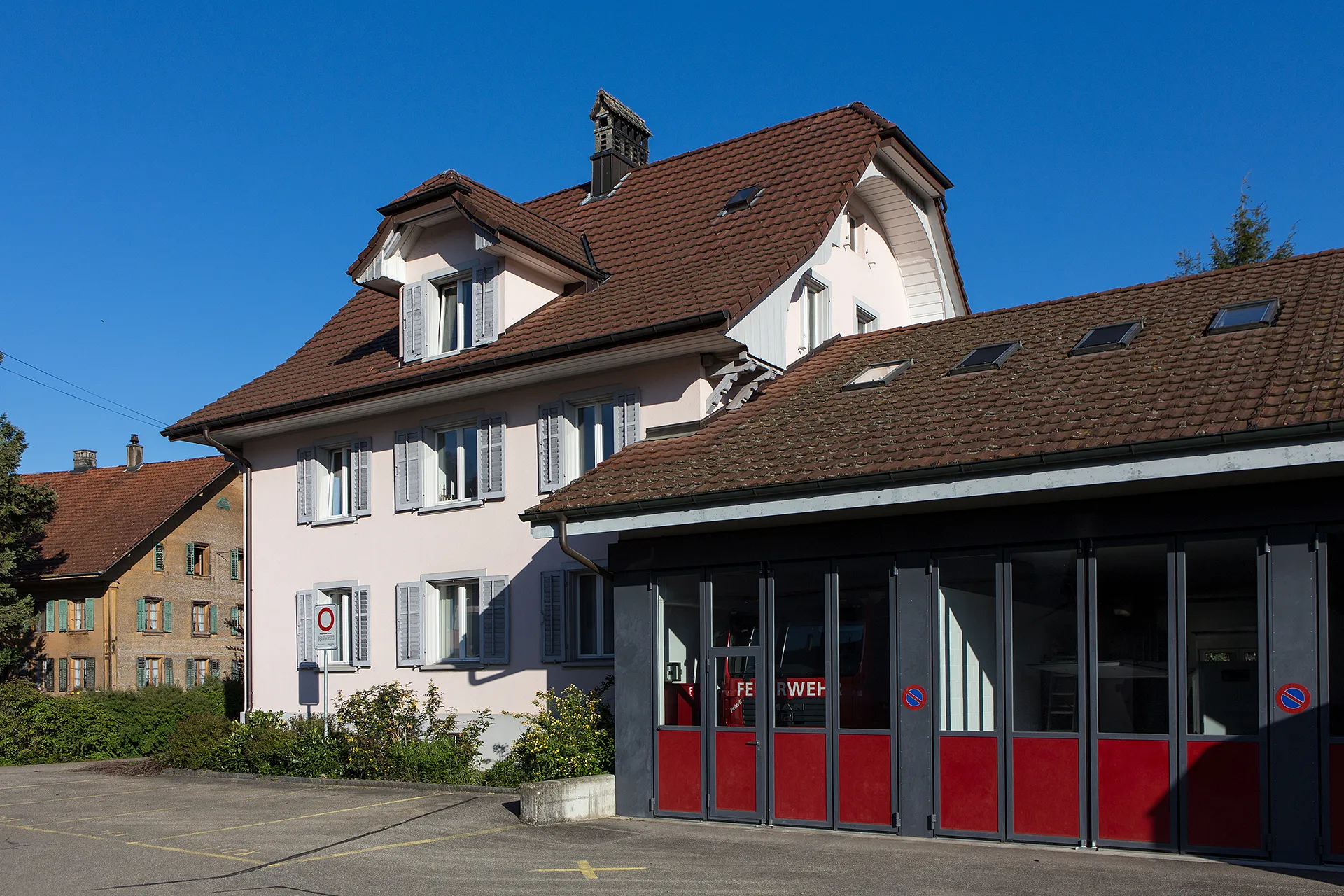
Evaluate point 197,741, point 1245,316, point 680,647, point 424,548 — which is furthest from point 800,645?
point 197,741

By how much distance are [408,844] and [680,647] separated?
338cm

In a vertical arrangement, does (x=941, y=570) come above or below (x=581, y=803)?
above

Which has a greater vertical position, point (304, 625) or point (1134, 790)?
point (304, 625)

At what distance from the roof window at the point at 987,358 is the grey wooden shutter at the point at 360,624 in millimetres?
10654

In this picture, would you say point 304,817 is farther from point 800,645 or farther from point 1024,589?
point 1024,589

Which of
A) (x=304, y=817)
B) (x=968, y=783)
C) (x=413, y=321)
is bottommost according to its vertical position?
(x=304, y=817)

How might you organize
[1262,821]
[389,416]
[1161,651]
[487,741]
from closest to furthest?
[1262,821], [1161,651], [487,741], [389,416]

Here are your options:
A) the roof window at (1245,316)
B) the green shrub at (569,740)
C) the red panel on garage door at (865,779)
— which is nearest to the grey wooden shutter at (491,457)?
the green shrub at (569,740)

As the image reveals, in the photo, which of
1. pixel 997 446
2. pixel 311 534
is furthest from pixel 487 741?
pixel 997 446

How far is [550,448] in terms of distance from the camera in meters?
18.5

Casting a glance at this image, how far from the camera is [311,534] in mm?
21719

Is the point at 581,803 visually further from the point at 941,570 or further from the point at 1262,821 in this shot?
the point at 1262,821

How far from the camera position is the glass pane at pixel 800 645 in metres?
12.7

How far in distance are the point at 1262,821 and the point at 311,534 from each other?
51.8ft
